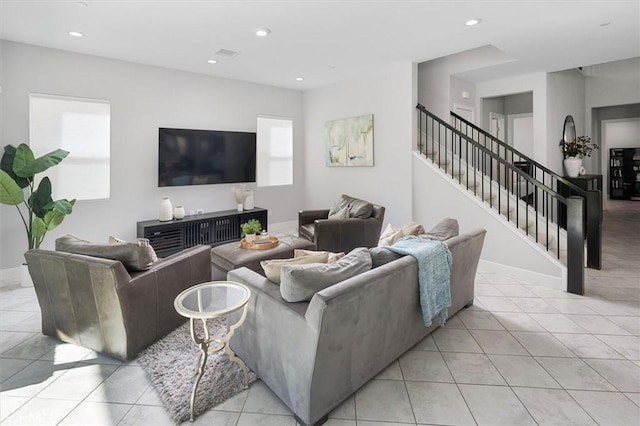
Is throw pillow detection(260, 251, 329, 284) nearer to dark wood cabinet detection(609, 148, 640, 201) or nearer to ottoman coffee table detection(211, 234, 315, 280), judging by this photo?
ottoman coffee table detection(211, 234, 315, 280)

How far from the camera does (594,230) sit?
4254mm

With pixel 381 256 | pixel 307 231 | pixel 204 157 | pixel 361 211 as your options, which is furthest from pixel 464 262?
pixel 204 157

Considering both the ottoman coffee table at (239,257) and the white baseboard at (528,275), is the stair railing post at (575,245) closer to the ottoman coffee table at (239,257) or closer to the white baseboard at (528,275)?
the white baseboard at (528,275)

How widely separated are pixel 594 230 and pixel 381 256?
349 centimetres

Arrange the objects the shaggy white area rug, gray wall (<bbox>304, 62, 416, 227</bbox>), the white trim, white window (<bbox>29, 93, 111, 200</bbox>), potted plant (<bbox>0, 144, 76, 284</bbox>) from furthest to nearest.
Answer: the white trim
gray wall (<bbox>304, 62, 416, 227</bbox>)
white window (<bbox>29, 93, 111, 200</bbox>)
potted plant (<bbox>0, 144, 76, 284</bbox>)
the shaggy white area rug

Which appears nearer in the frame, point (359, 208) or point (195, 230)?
point (359, 208)

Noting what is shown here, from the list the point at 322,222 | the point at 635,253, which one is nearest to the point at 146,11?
the point at 322,222

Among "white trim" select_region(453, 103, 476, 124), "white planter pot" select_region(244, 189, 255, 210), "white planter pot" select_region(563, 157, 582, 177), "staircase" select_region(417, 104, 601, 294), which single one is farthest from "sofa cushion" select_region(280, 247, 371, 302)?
"white planter pot" select_region(563, 157, 582, 177)

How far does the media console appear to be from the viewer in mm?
4957

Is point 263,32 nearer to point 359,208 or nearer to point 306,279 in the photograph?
point 359,208

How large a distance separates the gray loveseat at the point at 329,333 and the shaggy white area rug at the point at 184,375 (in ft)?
0.49

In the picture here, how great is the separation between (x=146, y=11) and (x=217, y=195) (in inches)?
125

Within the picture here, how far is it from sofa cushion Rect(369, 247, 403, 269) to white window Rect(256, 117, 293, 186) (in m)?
4.67

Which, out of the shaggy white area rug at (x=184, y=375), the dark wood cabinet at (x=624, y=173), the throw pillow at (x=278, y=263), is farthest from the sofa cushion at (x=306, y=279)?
the dark wood cabinet at (x=624, y=173)
